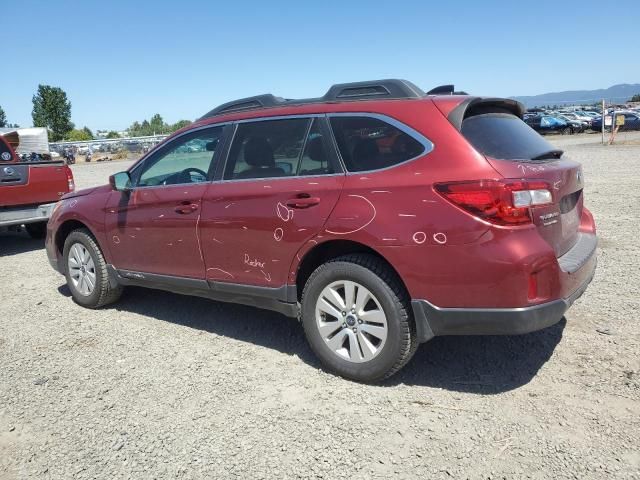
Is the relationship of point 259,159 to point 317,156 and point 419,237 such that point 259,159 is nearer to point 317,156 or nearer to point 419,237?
point 317,156

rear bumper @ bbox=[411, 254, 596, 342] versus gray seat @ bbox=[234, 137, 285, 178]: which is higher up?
gray seat @ bbox=[234, 137, 285, 178]

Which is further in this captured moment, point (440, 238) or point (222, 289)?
point (222, 289)

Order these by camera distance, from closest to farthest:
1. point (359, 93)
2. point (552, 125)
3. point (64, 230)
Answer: point (359, 93)
point (64, 230)
point (552, 125)

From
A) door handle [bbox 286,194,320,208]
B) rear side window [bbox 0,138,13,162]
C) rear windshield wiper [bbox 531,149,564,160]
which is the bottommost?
door handle [bbox 286,194,320,208]

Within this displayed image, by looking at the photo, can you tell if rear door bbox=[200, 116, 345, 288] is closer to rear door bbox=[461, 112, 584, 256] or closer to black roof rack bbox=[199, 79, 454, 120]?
black roof rack bbox=[199, 79, 454, 120]

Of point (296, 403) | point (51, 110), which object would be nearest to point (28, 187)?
point (296, 403)

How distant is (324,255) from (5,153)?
751 cm

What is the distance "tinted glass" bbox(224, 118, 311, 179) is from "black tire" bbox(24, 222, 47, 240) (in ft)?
22.3

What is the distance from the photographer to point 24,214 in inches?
326

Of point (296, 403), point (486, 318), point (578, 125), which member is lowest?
point (296, 403)

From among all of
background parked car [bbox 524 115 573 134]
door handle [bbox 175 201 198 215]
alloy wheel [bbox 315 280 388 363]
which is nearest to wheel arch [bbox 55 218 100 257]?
door handle [bbox 175 201 198 215]

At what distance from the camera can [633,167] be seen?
15195mm

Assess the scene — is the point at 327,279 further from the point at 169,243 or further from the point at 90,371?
the point at 90,371

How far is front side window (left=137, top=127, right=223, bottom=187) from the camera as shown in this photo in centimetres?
436
